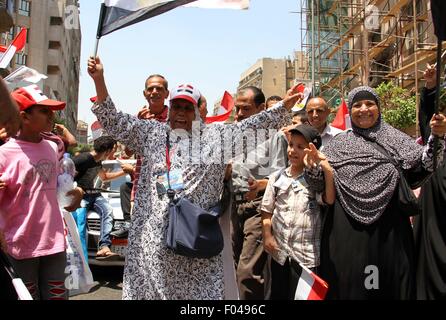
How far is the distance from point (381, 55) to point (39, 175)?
22937mm

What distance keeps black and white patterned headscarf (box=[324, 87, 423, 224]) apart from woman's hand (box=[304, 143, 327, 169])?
19cm

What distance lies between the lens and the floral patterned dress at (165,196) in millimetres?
3072

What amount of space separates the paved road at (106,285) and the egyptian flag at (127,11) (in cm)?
377

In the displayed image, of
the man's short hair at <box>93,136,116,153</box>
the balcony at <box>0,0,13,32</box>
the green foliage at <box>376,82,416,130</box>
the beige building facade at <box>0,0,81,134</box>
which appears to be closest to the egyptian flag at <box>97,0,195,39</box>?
the balcony at <box>0,0,13,32</box>

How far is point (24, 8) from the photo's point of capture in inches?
1721

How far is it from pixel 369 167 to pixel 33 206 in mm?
2215

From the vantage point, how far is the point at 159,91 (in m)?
4.79

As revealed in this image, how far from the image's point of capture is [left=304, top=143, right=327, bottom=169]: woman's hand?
338cm

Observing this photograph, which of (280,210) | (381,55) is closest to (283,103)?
(280,210)

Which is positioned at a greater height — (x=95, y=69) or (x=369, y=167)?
(x=95, y=69)

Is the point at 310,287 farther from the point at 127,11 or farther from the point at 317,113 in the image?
the point at 127,11

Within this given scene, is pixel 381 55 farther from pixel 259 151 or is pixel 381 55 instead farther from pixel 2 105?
pixel 2 105

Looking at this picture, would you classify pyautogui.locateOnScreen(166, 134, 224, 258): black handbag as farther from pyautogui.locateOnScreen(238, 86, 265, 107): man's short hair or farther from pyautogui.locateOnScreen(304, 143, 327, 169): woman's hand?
pyautogui.locateOnScreen(238, 86, 265, 107): man's short hair

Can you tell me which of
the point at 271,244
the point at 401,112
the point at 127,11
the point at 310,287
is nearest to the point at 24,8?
the point at 401,112
